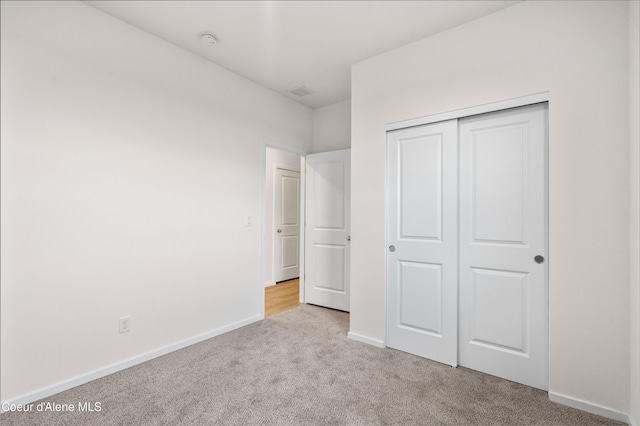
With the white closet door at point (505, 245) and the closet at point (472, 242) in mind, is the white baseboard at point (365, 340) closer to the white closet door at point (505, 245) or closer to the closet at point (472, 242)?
the closet at point (472, 242)

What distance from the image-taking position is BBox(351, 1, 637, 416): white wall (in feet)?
5.95

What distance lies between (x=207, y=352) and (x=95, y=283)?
1.07 metres

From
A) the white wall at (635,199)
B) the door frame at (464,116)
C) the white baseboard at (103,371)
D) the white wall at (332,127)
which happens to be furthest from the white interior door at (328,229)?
the white wall at (635,199)

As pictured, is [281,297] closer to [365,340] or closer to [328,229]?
[328,229]

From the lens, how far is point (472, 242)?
2.41 metres

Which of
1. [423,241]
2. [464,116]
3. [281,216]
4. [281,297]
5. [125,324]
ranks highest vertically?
[464,116]

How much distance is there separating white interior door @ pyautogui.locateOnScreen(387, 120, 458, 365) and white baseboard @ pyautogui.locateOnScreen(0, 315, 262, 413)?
1.79 m

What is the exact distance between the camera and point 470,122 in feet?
7.96

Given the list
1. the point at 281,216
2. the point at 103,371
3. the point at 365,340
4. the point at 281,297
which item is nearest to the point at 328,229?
the point at 281,297

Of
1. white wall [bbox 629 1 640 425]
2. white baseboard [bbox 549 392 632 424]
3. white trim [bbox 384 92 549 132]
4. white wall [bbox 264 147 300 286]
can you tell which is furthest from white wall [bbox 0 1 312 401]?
white wall [bbox 629 1 640 425]

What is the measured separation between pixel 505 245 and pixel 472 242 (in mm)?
226

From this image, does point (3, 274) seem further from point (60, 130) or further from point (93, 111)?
point (93, 111)

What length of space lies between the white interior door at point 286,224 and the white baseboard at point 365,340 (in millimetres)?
2612

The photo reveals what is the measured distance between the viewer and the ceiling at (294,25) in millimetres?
2238
